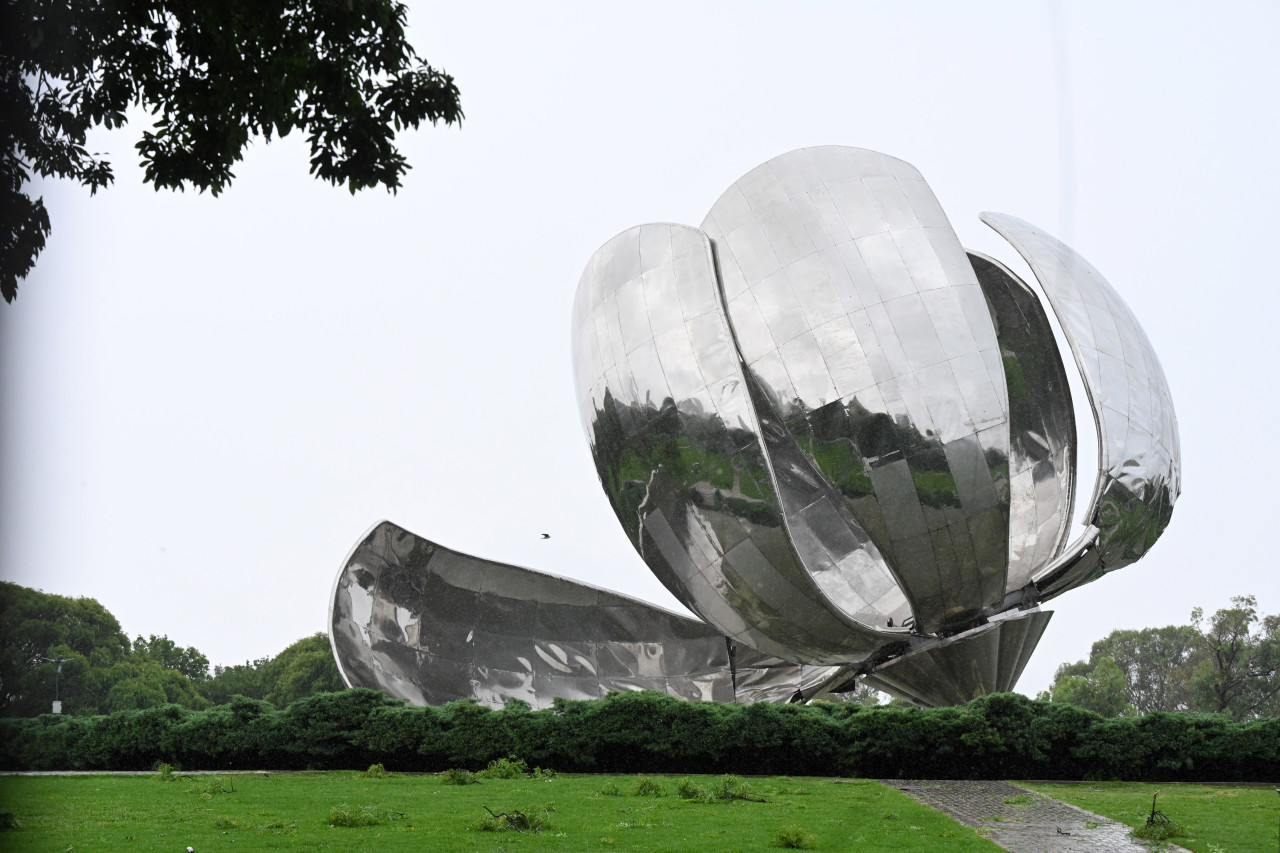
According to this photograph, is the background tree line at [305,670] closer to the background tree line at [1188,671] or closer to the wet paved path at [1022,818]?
the background tree line at [1188,671]

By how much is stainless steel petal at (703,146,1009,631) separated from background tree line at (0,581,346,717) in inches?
1017

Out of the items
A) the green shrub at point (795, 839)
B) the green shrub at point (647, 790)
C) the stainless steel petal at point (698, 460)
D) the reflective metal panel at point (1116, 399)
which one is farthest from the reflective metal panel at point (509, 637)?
the green shrub at point (795, 839)

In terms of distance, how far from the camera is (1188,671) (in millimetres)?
57375

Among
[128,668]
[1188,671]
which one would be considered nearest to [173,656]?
[128,668]

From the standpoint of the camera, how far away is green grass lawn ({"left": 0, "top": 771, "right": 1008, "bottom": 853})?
8.73 m

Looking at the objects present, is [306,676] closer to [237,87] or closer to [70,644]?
[70,644]

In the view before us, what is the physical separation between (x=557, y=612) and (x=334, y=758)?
5332mm

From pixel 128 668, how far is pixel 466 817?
39.7 meters

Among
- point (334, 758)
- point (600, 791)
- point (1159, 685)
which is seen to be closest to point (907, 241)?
point (600, 791)

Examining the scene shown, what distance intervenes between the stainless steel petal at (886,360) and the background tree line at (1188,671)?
27.2 meters

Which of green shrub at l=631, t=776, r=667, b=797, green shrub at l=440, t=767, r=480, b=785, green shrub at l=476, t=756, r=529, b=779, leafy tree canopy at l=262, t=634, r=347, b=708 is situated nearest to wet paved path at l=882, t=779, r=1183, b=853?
green shrub at l=631, t=776, r=667, b=797

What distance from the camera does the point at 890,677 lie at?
1677 cm

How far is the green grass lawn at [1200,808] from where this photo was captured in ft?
27.5

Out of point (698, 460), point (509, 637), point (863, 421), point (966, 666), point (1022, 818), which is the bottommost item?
point (1022, 818)
